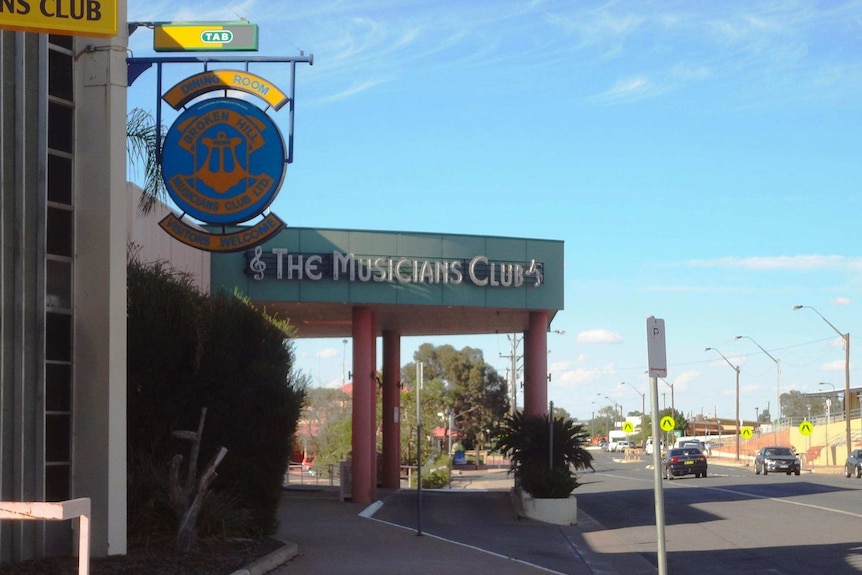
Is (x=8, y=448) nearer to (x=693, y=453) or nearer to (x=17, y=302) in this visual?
(x=17, y=302)

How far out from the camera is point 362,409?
26562 millimetres

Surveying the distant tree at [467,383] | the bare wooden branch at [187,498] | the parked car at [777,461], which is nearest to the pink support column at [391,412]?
the bare wooden branch at [187,498]

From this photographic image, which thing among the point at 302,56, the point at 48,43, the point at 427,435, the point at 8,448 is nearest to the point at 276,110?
the point at 302,56

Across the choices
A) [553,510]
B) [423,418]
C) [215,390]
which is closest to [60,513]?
[215,390]

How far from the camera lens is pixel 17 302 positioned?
1120cm

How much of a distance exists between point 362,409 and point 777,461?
30333mm

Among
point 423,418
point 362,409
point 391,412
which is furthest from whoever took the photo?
point 423,418

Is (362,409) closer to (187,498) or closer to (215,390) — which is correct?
(215,390)

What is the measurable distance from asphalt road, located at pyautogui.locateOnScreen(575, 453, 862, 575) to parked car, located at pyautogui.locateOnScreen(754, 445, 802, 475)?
49.5 ft

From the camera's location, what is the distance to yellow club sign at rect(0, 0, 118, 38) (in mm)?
7383

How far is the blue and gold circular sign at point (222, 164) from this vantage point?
12.6 metres

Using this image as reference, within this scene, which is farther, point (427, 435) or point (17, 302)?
point (427, 435)

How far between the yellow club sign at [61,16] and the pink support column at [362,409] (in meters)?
18.7

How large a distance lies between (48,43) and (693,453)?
40.1 meters
